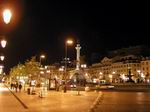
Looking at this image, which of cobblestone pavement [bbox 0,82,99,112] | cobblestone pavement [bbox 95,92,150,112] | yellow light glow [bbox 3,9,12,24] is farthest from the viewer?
cobblestone pavement [bbox 95,92,150,112]

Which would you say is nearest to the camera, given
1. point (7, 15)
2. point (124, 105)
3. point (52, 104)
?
point (7, 15)

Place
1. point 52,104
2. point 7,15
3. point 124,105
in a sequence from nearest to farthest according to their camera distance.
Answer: point 7,15, point 124,105, point 52,104

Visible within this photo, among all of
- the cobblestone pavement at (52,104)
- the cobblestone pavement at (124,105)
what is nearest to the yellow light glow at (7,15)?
the cobblestone pavement at (52,104)

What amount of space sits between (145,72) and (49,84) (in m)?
121

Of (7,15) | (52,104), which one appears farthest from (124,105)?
(7,15)

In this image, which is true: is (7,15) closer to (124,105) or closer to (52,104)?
(52,104)

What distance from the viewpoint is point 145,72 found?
7254 inches

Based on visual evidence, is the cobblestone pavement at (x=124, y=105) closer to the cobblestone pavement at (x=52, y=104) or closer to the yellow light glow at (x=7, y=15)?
the cobblestone pavement at (x=52, y=104)

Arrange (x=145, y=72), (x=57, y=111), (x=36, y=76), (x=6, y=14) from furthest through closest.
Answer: (x=145, y=72)
(x=36, y=76)
(x=57, y=111)
(x=6, y=14)

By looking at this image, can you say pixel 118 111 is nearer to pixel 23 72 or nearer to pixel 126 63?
pixel 23 72

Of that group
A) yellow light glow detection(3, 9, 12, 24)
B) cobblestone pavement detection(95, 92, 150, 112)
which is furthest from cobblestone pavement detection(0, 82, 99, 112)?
yellow light glow detection(3, 9, 12, 24)

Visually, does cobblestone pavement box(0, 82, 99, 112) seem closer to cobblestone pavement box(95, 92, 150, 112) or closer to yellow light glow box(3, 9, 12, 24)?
cobblestone pavement box(95, 92, 150, 112)

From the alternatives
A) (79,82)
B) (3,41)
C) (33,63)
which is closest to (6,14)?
(3,41)

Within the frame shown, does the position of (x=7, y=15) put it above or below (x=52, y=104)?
above
